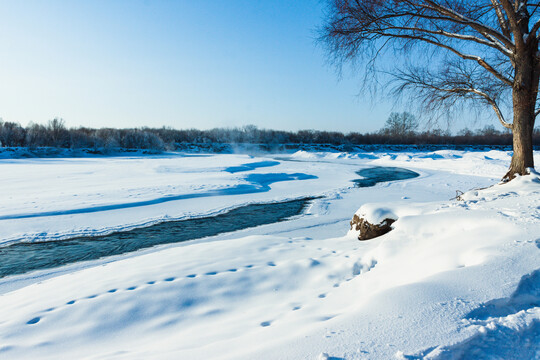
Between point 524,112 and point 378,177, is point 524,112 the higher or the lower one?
the higher one

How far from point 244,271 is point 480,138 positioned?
7582cm

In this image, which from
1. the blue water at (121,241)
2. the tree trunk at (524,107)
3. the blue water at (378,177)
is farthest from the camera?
the blue water at (378,177)

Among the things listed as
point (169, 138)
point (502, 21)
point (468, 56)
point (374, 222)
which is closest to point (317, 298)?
point (374, 222)

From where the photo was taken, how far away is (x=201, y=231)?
Answer: 6.75 m

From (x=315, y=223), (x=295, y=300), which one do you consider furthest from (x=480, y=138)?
(x=295, y=300)

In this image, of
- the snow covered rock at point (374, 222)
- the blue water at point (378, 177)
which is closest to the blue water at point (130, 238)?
the snow covered rock at point (374, 222)

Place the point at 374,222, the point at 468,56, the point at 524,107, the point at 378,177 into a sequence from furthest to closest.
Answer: the point at 378,177 < the point at 468,56 < the point at 524,107 < the point at 374,222

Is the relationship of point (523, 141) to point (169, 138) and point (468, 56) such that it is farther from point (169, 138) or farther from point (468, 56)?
point (169, 138)

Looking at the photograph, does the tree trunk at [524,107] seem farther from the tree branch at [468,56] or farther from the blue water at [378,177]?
the blue water at [378,177]

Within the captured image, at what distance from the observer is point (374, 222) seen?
441cm

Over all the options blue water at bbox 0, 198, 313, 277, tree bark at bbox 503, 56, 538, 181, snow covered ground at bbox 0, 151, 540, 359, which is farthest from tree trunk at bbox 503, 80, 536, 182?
blue water at bbox 0, 198, 313, 277

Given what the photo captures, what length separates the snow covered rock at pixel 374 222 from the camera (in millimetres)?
4332

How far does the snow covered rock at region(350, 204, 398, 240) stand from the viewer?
4332 mm

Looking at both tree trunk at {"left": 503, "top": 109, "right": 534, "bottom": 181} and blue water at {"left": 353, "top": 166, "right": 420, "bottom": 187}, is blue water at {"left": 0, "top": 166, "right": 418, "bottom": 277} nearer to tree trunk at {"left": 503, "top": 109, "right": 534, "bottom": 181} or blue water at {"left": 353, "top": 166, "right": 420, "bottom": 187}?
Answer: tree trunk at {"left": 503, "top": 109, "right": 534, "bottom": 181}
